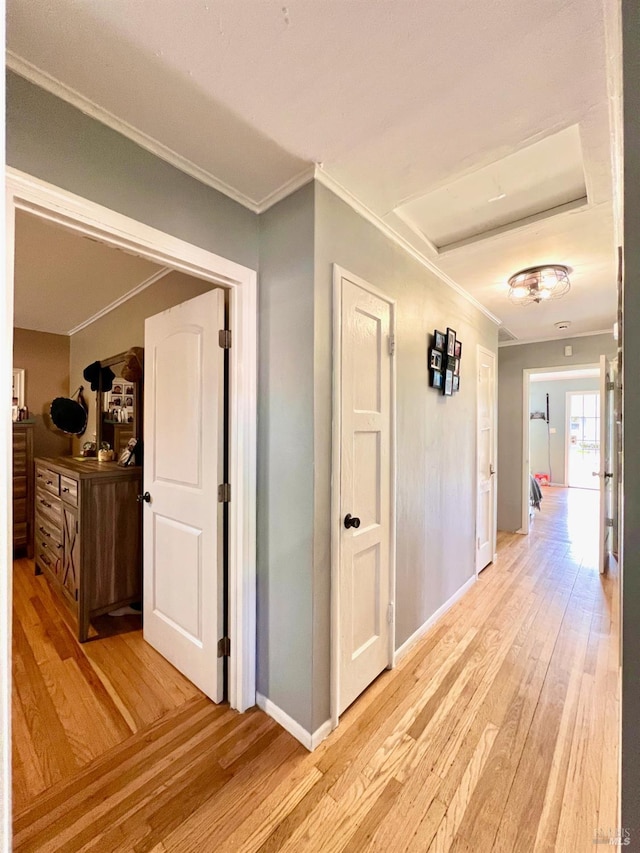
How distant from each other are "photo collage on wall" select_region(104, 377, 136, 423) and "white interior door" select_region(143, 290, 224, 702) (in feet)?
2.26

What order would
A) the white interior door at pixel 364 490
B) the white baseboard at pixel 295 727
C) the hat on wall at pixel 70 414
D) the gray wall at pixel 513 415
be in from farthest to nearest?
1. the gray wall at pixel 513 415
2. the hat on wall at pixel 70 414
3. the white interior door at pixel 364 490
4. the white baseboard at pixel 295 727

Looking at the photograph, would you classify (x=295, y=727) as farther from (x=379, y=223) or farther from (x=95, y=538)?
(x=379, y=223)

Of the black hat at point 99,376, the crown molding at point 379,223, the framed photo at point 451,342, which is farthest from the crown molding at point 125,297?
the framed photo at point 451,342

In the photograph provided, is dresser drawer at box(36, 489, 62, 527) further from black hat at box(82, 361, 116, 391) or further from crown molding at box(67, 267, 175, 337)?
crown molding at box(67, 267, 175, 337)

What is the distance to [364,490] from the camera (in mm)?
1729

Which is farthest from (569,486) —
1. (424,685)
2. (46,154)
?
(46,154)

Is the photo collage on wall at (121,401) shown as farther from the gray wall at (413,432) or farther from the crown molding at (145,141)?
the gray wall at (413,432)

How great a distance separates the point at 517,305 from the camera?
3.14 m

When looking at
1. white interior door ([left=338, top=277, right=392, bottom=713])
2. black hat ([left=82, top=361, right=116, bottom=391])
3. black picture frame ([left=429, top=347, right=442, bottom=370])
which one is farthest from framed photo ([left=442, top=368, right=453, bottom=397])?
black hat ([left=82, top=361, right=116, bottom=391])

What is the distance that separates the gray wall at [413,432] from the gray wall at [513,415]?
1.60m

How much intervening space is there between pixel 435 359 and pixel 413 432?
22.1 inches

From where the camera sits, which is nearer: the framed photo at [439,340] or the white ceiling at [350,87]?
the white ceiling at [350,87]

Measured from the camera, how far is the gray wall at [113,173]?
1054mm

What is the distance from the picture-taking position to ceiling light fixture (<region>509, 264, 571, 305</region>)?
2.41m
